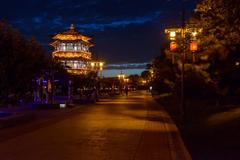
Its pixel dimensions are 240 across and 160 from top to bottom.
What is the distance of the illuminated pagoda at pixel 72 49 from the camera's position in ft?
390

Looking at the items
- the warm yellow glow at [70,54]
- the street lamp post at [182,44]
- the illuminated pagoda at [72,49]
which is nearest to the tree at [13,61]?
A: the street lamp post at [182,44]

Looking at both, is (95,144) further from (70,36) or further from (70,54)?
(70,54)

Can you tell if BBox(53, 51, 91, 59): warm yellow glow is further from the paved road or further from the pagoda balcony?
the paved road

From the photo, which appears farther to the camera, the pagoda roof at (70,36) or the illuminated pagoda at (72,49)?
the illuminated pagoda at (72,49)

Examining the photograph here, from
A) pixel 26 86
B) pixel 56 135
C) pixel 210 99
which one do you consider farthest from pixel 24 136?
pixel 210 99

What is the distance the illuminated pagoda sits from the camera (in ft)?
390

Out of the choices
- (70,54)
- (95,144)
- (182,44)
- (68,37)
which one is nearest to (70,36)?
(68,37)

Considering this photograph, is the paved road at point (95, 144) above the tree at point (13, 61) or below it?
below

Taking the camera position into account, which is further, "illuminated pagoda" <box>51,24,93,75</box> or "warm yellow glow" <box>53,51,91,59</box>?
"warm yellow glow" <box>53,51,91,59</box>

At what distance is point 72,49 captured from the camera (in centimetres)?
12012

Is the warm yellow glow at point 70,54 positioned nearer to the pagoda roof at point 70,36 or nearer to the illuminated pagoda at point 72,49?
the illuminated pagoda at point 72,49

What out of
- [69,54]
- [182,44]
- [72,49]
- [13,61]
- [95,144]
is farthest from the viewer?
[69,54]

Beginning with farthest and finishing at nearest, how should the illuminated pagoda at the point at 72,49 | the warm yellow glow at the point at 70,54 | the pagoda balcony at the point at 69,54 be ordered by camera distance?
1. the warm yellow glow at the point at 70,54
2. the pagoda balcony at the point at 69,54
3. the illuminated pagoda at the point at 72,49

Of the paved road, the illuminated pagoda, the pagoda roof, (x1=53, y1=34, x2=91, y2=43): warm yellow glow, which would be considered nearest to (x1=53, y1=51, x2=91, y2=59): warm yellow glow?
the illuminated pagoda
